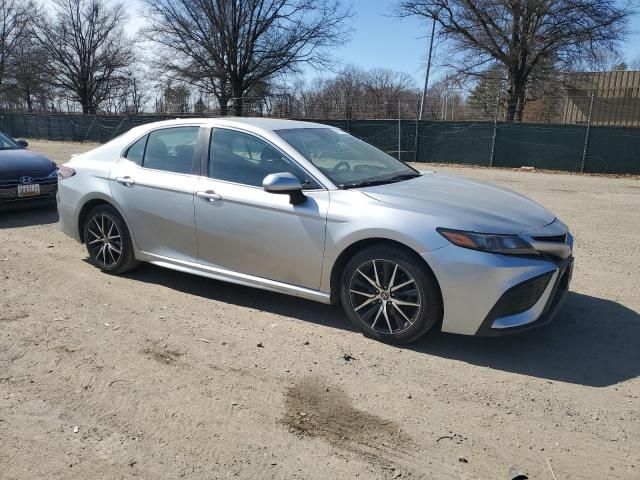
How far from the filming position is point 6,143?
29.8ft

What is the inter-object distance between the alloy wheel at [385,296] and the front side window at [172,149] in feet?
6.24

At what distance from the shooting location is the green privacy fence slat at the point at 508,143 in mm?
17297

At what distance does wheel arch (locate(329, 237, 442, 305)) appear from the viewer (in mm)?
3750

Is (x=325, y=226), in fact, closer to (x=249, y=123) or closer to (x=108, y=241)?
(x=249, y=123)

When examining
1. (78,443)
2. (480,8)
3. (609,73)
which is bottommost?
(78,443)

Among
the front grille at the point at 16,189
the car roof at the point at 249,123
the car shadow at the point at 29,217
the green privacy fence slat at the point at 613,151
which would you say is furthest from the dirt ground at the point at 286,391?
the green privacy fence slat at the point at 613,151

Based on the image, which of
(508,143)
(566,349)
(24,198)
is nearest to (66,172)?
(24,198)

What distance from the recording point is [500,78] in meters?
32.3

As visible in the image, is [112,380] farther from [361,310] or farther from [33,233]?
[33,233]

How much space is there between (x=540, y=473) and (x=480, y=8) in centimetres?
3245

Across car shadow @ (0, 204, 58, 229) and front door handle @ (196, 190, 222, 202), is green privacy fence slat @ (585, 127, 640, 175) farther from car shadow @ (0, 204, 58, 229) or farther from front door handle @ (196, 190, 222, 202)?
front door handle @ (196, 190, 222, 202)

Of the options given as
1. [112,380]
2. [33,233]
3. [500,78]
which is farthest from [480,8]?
[112,380]

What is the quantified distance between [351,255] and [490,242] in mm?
1004

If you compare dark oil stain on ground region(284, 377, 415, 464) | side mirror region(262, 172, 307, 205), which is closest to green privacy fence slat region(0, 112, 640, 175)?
side mirror region(262, 172, 307, 205)
